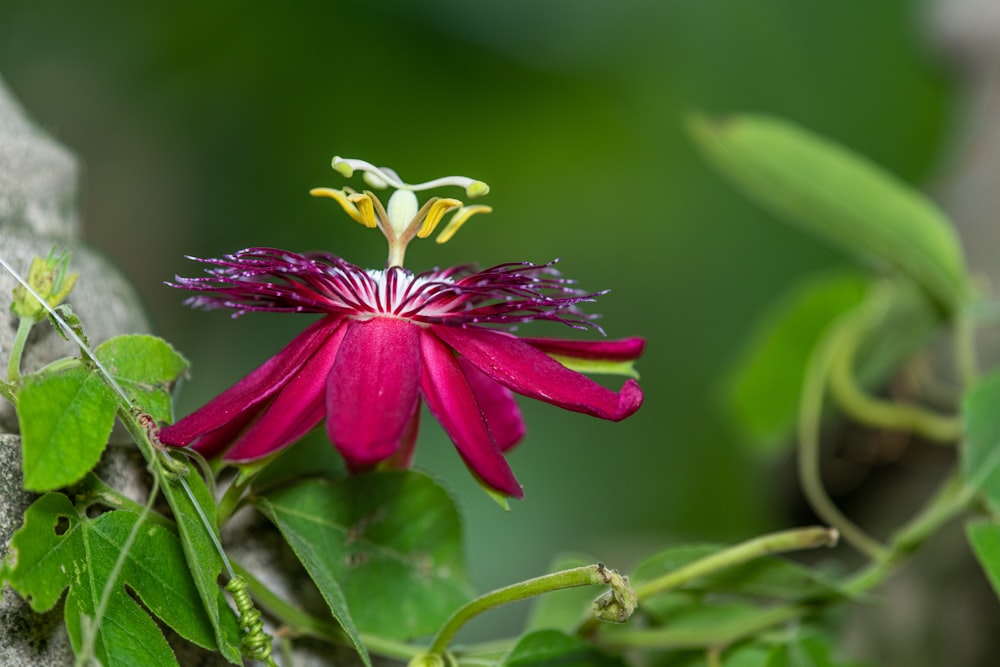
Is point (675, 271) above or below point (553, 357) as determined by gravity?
above

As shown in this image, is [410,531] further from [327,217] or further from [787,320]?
[327,217]

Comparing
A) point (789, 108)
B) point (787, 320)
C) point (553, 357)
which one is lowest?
point (553, 357)

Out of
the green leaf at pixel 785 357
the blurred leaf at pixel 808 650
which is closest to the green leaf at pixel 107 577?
the blurred leaf at pixel 808 650

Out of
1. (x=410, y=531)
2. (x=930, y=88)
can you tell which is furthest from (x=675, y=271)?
(x=410, y=531)

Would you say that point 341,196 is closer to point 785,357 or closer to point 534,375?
point 534,375

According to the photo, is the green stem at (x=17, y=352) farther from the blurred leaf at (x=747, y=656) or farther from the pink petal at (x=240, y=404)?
the blurred leaf at (x=747, y=656)

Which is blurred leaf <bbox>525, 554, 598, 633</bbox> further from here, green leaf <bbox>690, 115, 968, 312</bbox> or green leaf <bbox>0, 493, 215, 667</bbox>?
green leaf <bbox>690, 115, 968, 312</bbox>

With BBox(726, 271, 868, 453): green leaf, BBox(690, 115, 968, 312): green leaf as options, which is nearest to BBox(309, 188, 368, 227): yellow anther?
BBox(690, 115, 968, 312): green leaf
